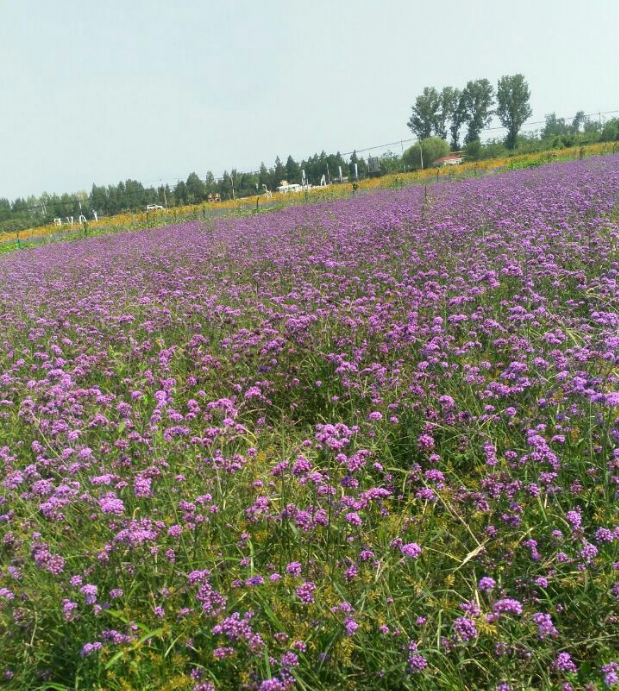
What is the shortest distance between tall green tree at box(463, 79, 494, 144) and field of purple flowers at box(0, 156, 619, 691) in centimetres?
9402

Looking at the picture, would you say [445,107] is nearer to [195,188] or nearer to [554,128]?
[554,128]

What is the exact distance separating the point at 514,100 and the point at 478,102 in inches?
272

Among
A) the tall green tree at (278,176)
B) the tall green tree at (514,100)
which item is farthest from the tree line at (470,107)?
the tall green tree at (278,176)

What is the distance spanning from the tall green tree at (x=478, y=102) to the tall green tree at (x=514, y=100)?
7.92ft

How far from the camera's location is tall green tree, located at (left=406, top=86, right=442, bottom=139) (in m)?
88.4

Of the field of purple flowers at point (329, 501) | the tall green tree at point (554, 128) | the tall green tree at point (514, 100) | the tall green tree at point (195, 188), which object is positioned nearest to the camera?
the field of purple flowers at point (329, 501)

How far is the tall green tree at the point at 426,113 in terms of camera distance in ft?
290

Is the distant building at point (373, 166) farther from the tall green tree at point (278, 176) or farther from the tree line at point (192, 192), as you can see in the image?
the tall green tree at point (278, 176)

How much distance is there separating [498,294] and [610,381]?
2534mm

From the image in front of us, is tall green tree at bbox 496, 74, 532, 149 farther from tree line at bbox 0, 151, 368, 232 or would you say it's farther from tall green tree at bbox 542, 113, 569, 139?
tree line at bbox 0, 151, 368, 232

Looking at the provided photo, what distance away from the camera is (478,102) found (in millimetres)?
90062

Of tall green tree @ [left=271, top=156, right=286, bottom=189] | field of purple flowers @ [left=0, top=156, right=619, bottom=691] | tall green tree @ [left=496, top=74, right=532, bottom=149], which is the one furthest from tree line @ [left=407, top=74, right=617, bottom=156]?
field of purple flowers @ [left=0, top=156, right=619, bottom=691]

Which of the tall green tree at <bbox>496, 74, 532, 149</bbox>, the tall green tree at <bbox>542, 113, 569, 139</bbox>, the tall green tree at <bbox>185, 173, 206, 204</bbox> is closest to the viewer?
the tall green tree at <bbox>542, 113, 569, 139</bbox>

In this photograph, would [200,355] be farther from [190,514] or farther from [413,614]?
[413,614]
